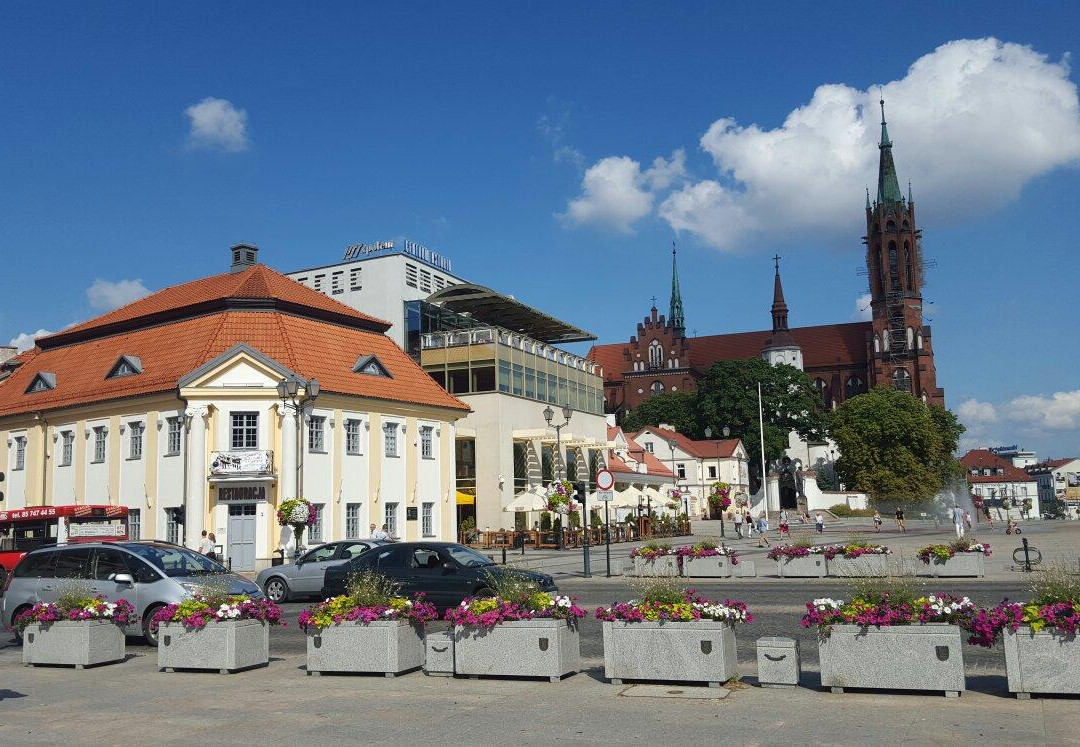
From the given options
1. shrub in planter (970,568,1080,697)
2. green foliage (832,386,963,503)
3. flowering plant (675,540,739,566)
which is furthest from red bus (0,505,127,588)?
green foliage (832,386,963,503)

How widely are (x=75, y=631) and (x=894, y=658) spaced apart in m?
10.7

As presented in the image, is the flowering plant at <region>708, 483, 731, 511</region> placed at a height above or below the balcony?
below

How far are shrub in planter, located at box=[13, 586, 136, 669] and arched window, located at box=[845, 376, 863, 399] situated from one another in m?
135

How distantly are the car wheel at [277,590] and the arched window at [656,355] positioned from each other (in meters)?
119

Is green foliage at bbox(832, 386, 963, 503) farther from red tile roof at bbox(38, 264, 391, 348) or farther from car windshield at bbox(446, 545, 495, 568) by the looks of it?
car windshield at bbox(446, 545, 495, 568)

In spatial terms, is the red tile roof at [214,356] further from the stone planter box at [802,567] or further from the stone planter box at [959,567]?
the stone planter box at [959,567]

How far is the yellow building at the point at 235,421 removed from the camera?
1458 inches

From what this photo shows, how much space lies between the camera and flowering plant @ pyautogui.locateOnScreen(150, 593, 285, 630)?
12.7 metres

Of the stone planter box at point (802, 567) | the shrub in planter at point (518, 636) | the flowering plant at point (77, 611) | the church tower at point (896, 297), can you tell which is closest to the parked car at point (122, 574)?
the flowering plant at point (77, 611)

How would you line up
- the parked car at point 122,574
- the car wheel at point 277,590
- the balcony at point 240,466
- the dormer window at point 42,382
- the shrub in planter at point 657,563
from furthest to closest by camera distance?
the dormer window at point 42,382 < the balcony at point 240,466 < the shrub in planter at point 657,563 < the car wheel at point 277,590 < the parked car at point 122,574

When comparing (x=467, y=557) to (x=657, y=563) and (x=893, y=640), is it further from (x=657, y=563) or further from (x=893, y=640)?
(x=893, y=640)

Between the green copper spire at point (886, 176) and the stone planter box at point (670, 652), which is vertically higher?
the green copper spire at point (886, 176)

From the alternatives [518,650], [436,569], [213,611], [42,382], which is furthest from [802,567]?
[42,382]

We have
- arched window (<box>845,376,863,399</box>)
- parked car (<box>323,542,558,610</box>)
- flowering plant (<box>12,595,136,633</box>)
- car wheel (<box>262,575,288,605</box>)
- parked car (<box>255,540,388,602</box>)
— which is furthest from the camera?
arched window (<box>845,376,863,399</box>)
